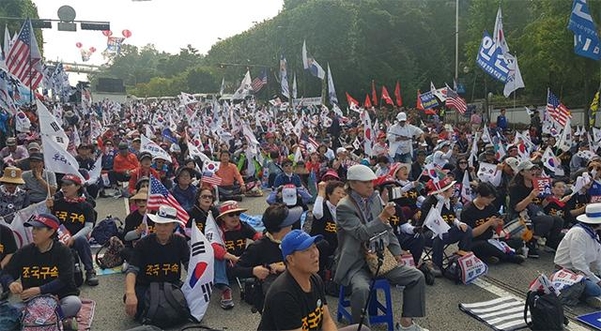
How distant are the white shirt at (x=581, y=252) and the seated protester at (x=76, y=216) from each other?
6105mm

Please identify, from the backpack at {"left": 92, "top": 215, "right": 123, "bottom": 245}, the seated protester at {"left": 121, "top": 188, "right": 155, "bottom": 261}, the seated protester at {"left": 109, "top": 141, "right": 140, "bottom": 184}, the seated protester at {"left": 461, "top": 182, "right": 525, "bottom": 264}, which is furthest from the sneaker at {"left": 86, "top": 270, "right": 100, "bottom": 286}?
the seated protester at {"left": 109, "top": 141, "right": 140, "bottom": 184}

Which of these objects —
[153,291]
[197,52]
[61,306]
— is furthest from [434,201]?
[197,52]

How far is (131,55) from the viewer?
152 m

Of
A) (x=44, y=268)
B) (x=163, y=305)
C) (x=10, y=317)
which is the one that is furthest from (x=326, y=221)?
(x=10, y=317)

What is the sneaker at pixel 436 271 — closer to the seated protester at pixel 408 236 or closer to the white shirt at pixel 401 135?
the seated protester at pixel 408 236

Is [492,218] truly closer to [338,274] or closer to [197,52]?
[338,274]

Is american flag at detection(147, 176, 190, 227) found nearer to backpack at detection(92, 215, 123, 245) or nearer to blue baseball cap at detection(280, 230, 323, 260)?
backpack at detection(92, 215, 123, 245)

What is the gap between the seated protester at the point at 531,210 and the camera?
8672 millimetres

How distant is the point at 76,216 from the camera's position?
7438 millimetres

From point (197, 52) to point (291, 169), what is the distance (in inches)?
4077

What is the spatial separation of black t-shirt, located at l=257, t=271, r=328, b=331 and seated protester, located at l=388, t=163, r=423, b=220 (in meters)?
4.89

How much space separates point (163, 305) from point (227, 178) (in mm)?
6893

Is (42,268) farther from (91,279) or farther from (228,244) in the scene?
(228,244)

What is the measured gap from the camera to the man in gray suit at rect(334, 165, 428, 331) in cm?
531
